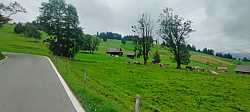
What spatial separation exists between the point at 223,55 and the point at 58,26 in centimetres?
11871

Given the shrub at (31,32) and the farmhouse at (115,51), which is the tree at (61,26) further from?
the farmhouse at (115,51)

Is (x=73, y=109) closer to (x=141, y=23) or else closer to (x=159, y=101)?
(x=159, y=101)

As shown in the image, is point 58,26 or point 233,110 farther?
point 58,26

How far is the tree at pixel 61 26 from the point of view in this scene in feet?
268

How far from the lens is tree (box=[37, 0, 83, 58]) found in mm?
81625

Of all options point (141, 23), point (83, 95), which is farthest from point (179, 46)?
point (83, 95)

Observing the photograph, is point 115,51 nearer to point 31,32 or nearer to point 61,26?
point 31,32

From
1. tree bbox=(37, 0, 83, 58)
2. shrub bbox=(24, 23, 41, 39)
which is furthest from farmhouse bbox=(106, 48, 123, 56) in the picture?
tree bbox=(37, 0, 83, 58)

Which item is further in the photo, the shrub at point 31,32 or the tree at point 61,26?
the shrub at point 31,32

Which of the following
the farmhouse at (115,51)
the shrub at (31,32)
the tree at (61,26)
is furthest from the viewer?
the farmhouse at (115,51)

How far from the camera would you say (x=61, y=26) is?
86.2 m

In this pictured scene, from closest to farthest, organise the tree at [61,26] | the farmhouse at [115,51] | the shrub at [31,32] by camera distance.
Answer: the tree at [61,26]
the shrub at [31,32]
the farmhouse at [115,51]

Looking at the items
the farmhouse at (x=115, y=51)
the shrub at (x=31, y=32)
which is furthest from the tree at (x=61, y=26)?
the farmhouse at (x=115, y=51)

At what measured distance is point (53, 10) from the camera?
297ft
